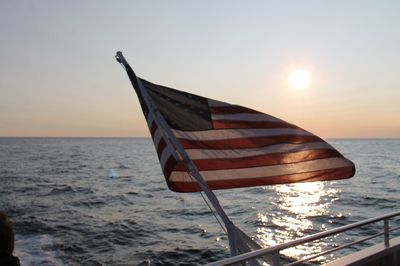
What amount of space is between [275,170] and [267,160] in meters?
0.17

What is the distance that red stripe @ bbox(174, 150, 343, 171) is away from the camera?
5.27 m

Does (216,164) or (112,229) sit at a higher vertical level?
(216,164)

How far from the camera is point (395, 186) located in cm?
3566

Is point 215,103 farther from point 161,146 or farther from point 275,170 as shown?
point 275,170

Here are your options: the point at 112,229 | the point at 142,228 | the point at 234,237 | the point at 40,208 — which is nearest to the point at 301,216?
the point at 142,228

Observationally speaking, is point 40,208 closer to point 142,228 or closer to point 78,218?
point 78,218

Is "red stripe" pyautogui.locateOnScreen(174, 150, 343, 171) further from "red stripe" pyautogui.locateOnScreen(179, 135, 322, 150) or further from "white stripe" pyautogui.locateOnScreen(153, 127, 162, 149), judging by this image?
"white stripe" pyautogui.locateOnScreen(153, 127, 162, 149)

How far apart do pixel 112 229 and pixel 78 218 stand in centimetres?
316

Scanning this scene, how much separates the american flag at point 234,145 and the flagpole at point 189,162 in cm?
3

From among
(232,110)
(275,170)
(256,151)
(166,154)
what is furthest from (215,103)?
(275,170)

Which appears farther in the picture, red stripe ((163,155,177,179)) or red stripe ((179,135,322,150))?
red stripe ((179,135,322,150))

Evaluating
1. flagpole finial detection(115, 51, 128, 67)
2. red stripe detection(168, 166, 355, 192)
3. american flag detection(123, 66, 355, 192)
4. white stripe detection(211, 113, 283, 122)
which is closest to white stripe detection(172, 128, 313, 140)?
american flag detection(123, 66, 355, 192)

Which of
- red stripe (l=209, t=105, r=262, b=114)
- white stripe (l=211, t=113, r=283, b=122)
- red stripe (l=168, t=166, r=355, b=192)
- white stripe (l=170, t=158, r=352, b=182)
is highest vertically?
red stripe (l=209, t=105, r=262, b=114)

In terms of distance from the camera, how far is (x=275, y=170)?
533 centimetres
